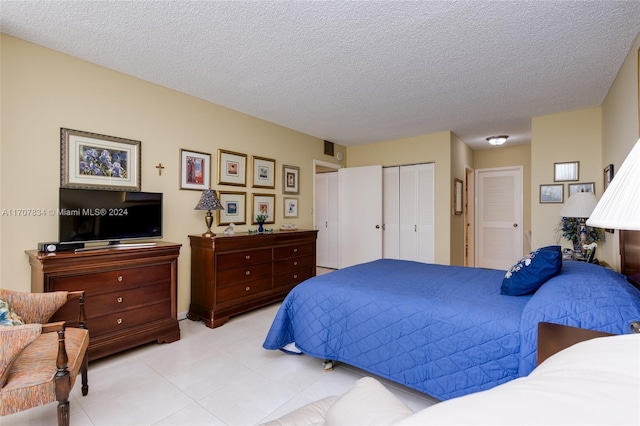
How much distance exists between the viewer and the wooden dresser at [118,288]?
2.20 meters

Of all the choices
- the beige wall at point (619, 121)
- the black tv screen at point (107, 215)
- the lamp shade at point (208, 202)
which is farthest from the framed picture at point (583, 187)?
the black tv screen at point (107, 215)

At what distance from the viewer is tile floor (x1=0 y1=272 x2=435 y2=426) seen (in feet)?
5.87

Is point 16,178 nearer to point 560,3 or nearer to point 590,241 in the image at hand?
point 560,3

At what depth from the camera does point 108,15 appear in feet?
6.69

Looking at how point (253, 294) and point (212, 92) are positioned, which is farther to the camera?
point (253, 294)

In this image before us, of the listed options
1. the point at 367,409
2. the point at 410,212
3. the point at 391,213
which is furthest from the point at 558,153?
the point at 367,409

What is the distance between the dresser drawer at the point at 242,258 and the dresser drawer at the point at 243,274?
5 cm

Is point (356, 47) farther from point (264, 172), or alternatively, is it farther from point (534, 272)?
point (264, 172)

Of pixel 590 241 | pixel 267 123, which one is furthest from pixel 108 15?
pixel 590 241

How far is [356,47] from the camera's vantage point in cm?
242

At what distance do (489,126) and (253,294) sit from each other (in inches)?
165

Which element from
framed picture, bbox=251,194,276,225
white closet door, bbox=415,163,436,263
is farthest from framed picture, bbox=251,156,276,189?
white closet door, bbox=415,163,436,263

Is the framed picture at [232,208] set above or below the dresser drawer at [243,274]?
above

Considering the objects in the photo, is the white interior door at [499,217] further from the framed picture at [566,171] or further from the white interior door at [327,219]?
the white interior door at [327,219]
